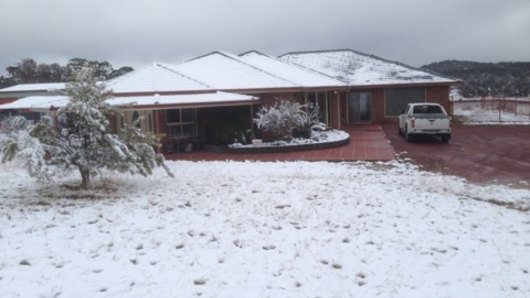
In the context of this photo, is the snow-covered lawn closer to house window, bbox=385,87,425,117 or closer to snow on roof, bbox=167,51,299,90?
snow on roof, bbox=167,51,299,90

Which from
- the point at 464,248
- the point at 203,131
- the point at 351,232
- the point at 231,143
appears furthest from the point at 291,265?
the point at 203,131

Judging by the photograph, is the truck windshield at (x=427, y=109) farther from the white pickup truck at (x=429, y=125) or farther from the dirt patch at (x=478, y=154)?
the dirt patch at (x=478, y=154)

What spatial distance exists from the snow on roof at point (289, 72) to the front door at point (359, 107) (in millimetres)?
5115

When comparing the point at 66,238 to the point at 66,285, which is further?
the point at 66,238

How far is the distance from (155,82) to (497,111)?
29579 millimetres

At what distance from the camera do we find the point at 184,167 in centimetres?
1316

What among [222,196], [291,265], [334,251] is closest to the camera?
[291,265]

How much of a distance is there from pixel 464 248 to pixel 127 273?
4250mm

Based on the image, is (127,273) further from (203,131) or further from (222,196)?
(203,131)

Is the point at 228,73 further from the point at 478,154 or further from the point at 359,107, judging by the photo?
the point at 359,107

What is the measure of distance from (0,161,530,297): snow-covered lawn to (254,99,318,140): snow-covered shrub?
7573mm

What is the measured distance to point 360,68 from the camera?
33.3 metres

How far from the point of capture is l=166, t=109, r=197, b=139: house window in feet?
58.7

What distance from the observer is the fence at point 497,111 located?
3118 centimetres
